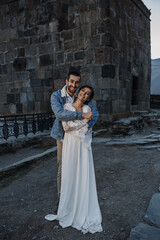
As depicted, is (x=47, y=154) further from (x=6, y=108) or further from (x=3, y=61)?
(x=3, y=61)

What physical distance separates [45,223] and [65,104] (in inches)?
63.1

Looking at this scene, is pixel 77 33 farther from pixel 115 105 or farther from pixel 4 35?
pixel 4 35

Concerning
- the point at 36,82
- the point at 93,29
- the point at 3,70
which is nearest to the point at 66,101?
the point at 93,29

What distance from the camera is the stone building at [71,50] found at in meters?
8.16

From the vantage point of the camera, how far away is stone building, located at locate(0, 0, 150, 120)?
8156mm

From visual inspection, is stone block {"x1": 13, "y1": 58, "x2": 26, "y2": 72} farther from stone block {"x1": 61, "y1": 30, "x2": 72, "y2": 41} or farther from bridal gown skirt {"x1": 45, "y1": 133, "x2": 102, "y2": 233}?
bridal gown skirt {"x1": 45, "y1": 133, "x2": 102, "y2": 233}

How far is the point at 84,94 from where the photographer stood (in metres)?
2.59

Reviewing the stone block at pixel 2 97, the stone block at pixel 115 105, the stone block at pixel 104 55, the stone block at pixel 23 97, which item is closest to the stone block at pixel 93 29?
the stone block at pixel 104 55

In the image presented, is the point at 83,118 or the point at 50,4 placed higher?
the point at 50,4

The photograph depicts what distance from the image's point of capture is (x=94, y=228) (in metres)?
2.46

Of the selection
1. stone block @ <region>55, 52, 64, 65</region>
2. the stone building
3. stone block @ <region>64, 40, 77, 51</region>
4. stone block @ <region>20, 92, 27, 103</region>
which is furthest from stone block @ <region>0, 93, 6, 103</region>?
stone block @ <region>64, 40, 77, 51</region>

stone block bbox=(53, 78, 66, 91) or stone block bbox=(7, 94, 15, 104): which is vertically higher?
stone block bbox=(53, 78, 66, 91)

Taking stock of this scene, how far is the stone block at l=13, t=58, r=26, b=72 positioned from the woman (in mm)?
8253

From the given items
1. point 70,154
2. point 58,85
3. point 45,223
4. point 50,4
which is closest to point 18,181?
point 45,223
